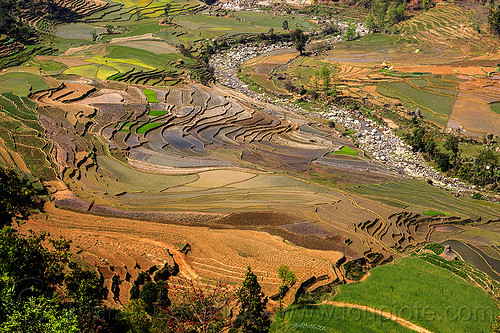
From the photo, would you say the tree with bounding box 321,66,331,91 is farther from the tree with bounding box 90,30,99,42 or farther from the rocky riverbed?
the tree with bounding box 90,30,99,42

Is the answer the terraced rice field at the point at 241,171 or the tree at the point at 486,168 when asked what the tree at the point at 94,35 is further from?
the tree at the point at 486,168

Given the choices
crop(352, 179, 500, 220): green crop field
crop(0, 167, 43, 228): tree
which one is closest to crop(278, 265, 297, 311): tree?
crop(0, 167, 43, 228): tree

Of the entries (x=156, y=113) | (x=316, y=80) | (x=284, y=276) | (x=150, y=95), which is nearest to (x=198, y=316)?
(x=284, y=276)

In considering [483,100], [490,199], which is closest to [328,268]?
[490,199]

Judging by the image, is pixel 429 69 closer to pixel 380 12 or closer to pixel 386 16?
pixel 380 12

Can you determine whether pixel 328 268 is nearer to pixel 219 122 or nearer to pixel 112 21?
pixel 219 122

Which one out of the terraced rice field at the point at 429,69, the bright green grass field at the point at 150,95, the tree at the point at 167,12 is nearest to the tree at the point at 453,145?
the terraced rice field at the point at 429,69
